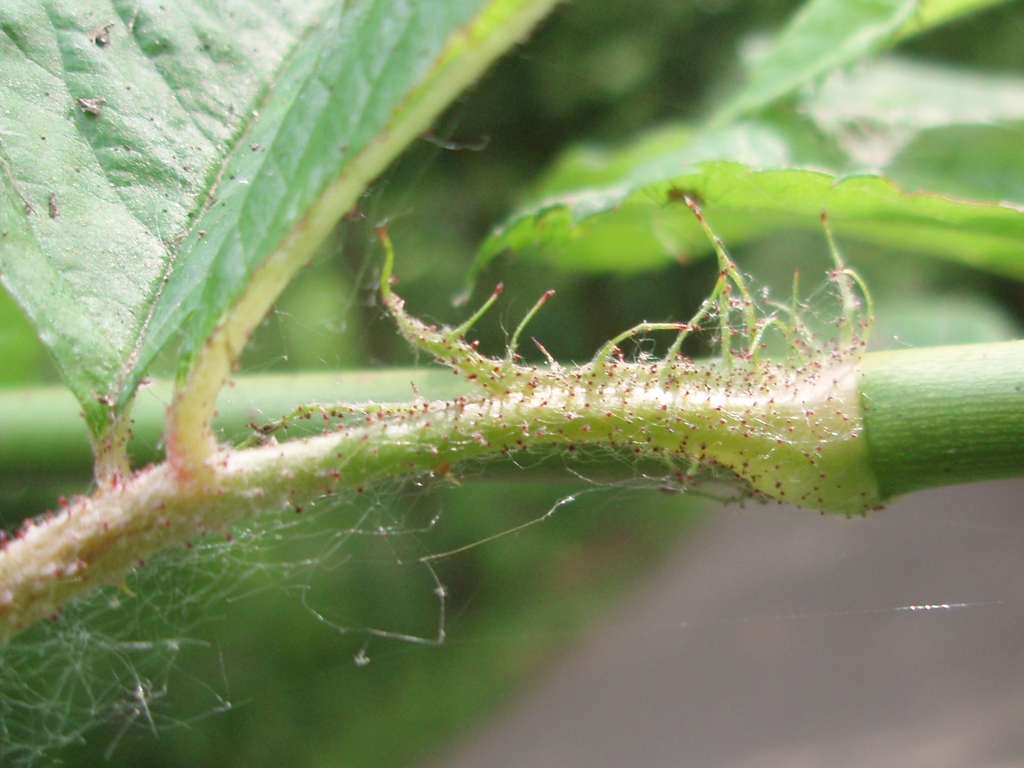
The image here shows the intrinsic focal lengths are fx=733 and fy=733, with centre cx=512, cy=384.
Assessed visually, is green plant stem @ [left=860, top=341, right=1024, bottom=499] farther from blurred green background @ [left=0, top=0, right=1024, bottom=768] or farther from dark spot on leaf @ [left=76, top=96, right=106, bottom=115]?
blurred green background @ [left=0, top=0, right=1024, bottom=768]

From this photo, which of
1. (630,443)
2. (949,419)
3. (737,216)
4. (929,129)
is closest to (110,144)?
(630,443)

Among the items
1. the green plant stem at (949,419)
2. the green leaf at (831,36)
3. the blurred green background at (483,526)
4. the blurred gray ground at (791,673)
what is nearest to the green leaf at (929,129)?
the green leaf at (831,36)

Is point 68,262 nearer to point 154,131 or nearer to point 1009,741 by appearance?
point 154,131

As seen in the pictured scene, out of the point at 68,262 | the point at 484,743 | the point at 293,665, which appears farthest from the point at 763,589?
the point at 68,262

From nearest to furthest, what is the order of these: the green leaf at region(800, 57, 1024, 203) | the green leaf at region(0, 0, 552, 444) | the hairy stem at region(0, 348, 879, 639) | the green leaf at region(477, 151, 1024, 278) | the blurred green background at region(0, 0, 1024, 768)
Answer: the green leaf at region(0, 0, 552, 444) < the hairy stem at region(0, 348, 879, 639) < the green leaf at region(477, 151, 1024, 278) < the green leaf at region(800, 57, 1024, 203) < the blurred green background at region(0, 0, 1024, 768)

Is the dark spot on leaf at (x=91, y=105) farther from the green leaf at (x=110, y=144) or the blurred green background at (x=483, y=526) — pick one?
the blurred green background at (x=483, y=526)

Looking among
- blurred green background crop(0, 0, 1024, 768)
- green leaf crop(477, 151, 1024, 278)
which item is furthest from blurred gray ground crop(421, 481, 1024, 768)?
green leaf crop(477, 151, 1024, 278)
